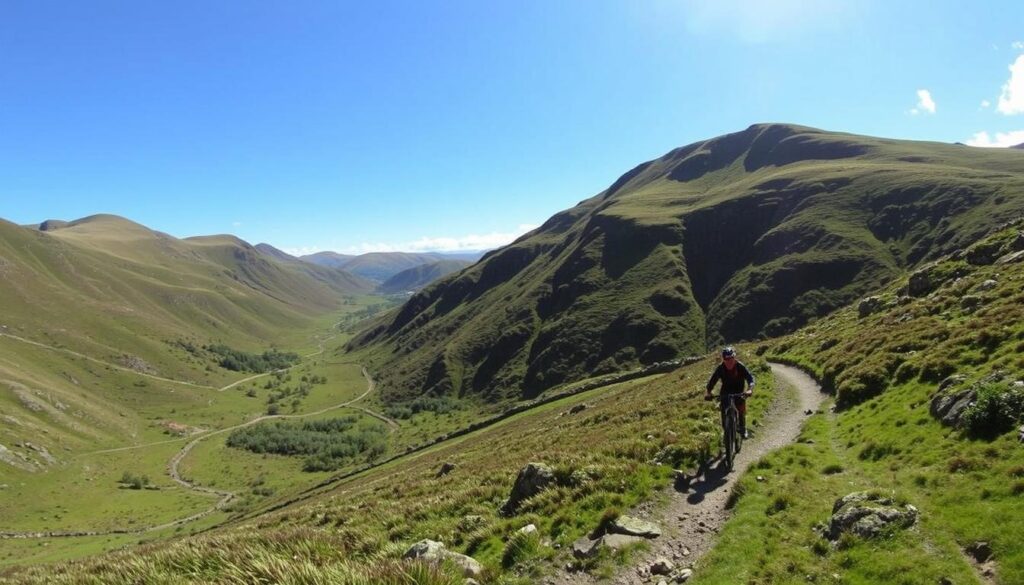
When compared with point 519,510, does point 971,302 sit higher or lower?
higher

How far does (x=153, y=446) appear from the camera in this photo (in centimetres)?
14412

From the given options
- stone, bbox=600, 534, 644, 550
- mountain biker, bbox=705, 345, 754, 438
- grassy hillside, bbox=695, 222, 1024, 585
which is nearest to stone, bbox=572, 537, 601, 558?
stone, bbox=600, 534, 644, 550

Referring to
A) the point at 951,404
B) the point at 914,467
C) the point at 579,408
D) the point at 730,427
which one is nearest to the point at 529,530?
the point at 730,427

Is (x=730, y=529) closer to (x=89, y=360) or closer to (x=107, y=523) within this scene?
(x=107, y=523)

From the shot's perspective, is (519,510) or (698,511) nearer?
(698,511)

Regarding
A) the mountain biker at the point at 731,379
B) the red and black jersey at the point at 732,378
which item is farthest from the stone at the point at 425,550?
the red and black jersey at the point at 732,378

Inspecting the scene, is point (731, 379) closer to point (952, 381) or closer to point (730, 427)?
point (730, 427)

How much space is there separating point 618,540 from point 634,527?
81cm

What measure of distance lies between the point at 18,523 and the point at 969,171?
264083 millimetres

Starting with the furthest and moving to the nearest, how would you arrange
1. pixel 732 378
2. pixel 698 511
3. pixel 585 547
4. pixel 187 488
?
pixel 187 488, pixel 732 378, pixel 698 511, pixel 585 547

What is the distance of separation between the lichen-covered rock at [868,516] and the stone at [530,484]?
865 cm

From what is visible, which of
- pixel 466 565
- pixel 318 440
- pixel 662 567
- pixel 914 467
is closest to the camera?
pixel 662 567

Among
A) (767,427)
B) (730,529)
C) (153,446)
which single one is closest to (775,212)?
(767,427)

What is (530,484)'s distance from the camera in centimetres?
1777
